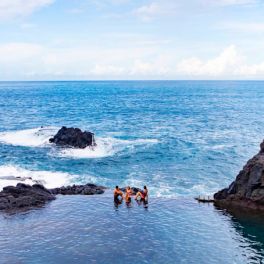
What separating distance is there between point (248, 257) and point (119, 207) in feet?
54.8

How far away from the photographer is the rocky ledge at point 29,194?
45809 mm

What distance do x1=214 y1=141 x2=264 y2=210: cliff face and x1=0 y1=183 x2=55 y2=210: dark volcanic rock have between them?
2087 centimetres

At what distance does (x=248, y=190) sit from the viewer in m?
46.8

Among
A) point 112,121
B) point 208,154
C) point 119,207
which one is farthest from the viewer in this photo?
point 112,121

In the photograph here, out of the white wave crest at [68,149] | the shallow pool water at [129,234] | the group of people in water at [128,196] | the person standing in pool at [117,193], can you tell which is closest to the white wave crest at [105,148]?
the white wave crest at [68,149]

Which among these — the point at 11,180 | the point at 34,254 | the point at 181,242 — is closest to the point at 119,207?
the point at 181,242

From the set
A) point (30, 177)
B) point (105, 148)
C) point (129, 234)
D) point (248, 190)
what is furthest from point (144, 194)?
point (105, 148)

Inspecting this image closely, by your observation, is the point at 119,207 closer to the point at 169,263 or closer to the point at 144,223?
the point at 144,223

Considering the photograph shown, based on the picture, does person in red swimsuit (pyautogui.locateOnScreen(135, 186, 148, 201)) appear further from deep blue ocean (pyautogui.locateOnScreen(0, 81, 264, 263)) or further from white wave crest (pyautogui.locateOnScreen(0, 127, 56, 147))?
white wave crest (pyautogui.locateOnScreen(0, 127, 56, 147))

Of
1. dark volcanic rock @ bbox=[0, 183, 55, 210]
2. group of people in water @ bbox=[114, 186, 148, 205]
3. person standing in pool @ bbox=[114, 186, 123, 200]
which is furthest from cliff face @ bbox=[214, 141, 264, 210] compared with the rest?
dark volcanic rock @ bbox=[0, 183, 55, 210]

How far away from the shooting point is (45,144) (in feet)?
297

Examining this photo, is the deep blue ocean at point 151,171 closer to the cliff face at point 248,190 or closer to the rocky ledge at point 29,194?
the rocky ledge at point 29,194

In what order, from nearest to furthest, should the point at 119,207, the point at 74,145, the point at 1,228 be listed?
the point at 1,228, the point at 119,207, the point at 74,145

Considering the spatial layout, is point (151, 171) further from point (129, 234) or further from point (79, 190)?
point (129, 234)
